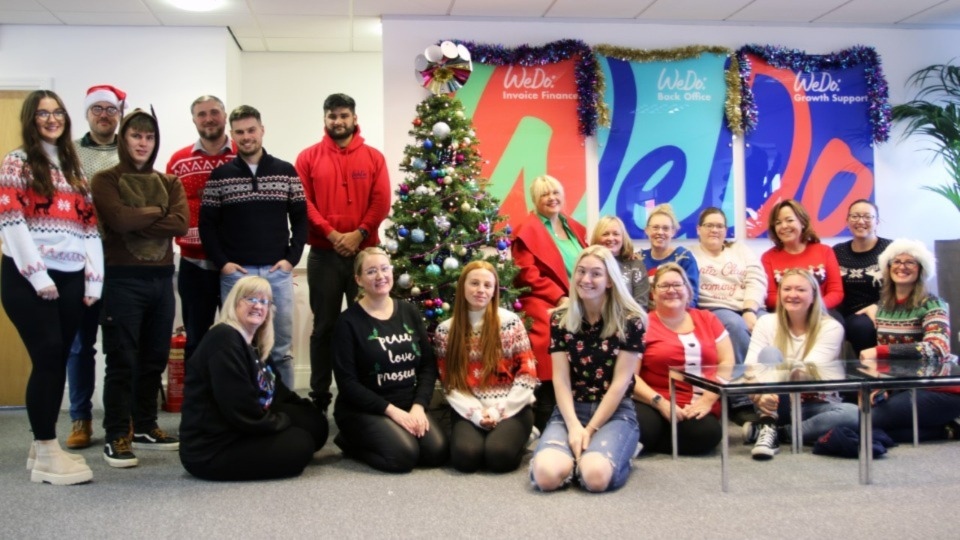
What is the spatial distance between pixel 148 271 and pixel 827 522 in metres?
2.88

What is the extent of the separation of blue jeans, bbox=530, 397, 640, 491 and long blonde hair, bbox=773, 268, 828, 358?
1027 mm

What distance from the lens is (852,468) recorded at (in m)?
3.35

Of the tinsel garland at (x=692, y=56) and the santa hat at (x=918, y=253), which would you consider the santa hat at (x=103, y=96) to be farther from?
the santa hat at (x=918, y=253)

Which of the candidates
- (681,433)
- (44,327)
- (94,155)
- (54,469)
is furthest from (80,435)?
(681,433)

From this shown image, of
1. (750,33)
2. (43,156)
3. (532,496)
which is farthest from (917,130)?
(43,156)

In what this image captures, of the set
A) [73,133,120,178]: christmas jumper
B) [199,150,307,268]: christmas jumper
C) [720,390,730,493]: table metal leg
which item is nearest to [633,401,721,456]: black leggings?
[720,390,730,493]: table metal leg

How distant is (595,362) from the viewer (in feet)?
11.1

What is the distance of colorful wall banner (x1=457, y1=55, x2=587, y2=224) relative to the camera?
559cm

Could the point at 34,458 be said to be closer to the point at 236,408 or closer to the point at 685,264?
the point at 236,408

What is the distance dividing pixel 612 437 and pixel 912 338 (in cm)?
188

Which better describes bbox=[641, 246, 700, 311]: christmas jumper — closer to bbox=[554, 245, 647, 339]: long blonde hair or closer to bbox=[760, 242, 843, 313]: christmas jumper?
bbox=[760, 242, 843, 313]: christmas jumper

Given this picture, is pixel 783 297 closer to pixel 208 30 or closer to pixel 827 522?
pixel 827 522

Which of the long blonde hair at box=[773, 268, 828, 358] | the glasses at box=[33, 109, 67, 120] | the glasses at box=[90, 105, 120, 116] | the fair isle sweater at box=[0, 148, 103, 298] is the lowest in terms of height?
the long blonde hair at box=[773, 268, 828, 358]

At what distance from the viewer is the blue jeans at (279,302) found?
3922 millimetres
